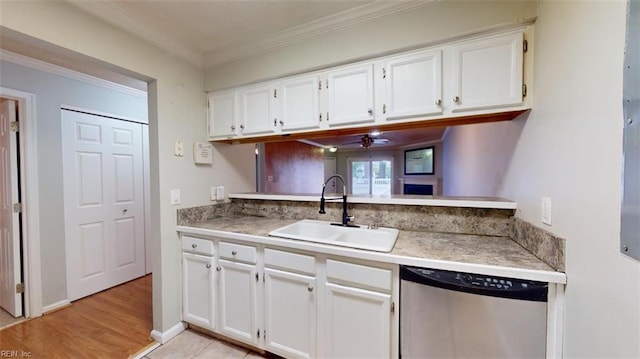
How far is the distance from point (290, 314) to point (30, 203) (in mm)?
2469

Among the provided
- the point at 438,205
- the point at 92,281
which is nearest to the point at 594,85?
the point at 438,205

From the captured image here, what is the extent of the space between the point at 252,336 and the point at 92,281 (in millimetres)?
2101

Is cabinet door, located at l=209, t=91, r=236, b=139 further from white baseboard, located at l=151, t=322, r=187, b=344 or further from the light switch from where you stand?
white baseboard, located at l=151, t=322, r=187, b=344

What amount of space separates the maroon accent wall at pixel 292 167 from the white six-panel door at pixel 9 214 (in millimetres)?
3036

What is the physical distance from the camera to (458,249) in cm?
135

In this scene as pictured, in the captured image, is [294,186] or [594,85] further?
[294,186]

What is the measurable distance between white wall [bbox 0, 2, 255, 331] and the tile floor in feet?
0.51

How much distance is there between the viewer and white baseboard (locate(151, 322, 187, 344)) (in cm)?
189

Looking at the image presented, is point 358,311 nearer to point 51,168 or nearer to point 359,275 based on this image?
point 359,275

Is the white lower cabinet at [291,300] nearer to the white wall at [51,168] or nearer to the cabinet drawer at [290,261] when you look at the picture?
the cabinet drawer at [290,261]

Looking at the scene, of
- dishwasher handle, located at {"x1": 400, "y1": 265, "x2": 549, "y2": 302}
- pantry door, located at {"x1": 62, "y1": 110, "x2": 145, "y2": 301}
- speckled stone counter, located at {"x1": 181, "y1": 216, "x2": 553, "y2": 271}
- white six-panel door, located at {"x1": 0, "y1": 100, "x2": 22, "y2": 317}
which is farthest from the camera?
pantry door, located at {"x1": 62, "y1": 110, "x2": 145, "y2": 301}

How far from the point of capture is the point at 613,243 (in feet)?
2.41

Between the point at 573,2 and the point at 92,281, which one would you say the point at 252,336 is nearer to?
the point at 92,281

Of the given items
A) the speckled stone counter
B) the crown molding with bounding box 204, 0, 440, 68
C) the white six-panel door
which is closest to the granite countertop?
the speckled stone counter
